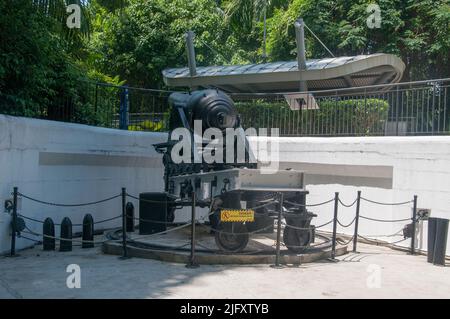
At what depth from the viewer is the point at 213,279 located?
7527mm

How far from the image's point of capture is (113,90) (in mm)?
16531

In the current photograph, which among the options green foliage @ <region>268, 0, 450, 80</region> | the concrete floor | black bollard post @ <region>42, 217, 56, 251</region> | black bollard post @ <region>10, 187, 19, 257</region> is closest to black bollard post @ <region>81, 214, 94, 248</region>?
black bollard post @ <region>42, 217, 56, 251</region>

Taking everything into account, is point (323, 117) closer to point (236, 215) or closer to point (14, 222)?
Result: point (236, 215)

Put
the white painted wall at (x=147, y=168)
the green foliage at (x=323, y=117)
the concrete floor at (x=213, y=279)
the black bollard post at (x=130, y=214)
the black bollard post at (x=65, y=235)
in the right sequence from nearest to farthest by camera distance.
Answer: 1. the concrete floor at (x=213, y=279)
2. the black bollard post at (x=65, y=235)
3. the white painted wall at (x=147, y=168)
4. the black bollard post at (x=130, y=214)
5. the green foliage at (x=323, y=117)

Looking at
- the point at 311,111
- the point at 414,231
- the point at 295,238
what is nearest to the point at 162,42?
the point at 311,111

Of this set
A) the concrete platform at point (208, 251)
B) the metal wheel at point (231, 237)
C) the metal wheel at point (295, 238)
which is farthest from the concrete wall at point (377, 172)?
the metal wheel at point (231, 237)

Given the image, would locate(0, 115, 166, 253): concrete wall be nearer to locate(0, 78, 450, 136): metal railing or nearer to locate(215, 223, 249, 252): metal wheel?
locate(0, 78, 450, 136): metal railing

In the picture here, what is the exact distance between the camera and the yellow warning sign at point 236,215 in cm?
852

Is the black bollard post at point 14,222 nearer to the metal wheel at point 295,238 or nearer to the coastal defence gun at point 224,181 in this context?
the coastal defence gun at point 224,181

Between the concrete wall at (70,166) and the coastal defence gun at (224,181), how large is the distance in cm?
185

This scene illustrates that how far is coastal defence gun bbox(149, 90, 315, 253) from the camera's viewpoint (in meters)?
8.79

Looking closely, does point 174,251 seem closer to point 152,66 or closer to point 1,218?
point 1,218

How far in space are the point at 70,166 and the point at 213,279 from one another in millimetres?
5331
